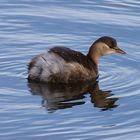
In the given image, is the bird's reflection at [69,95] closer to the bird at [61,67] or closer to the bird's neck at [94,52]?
the bird at [61,67]

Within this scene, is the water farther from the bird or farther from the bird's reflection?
the bird

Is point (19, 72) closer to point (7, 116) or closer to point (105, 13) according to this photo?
point (7, 116)

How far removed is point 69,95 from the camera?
12336 mm

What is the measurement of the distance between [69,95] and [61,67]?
563 mm

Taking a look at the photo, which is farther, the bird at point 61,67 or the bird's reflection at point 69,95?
the bird at point 61,67

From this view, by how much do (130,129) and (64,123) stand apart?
891mm

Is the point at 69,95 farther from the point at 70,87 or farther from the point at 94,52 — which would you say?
the point at 94,52

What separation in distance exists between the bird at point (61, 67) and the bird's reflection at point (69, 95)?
12 centimetres

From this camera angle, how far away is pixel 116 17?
16266 millimetres

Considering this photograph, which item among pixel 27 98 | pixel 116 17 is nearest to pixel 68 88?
pixel 27 98

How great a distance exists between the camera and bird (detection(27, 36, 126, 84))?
12594 mm

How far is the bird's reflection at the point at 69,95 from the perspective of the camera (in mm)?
11766

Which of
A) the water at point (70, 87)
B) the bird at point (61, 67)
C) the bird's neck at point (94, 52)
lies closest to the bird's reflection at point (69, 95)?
the water at point (70, 87)

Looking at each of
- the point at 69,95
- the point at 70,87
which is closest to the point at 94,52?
the point at 70,87
